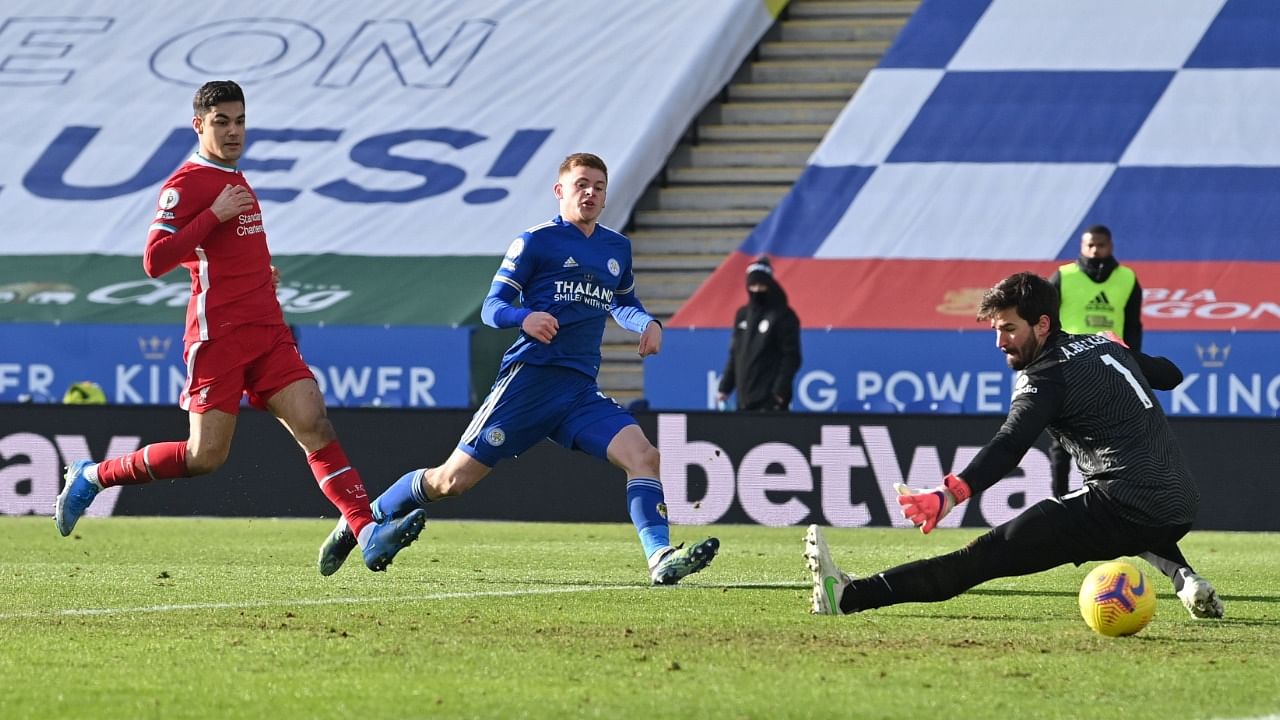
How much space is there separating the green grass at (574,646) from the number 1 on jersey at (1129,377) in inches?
32.4

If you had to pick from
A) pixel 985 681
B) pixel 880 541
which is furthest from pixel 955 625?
pixel 880 541

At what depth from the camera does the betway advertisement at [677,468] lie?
531 inches

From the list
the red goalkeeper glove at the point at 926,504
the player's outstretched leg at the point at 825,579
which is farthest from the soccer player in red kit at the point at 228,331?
the red goalkeeper glove at the point at 926,504

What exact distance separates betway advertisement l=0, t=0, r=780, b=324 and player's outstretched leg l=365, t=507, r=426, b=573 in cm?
1202

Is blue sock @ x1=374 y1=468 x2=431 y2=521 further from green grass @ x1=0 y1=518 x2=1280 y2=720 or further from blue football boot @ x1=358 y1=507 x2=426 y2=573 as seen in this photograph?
blue football boot @ x1=358 y1=507 x2=426 y2=573

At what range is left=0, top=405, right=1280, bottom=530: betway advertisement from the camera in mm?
13500

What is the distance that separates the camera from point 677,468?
1404 cm

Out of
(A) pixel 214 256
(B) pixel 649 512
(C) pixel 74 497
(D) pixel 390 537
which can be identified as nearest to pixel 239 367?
(A) pixel 214 256

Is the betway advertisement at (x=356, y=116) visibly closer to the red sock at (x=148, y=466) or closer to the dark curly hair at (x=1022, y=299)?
the red sock at (x=148, y=466)

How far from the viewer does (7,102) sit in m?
24.0

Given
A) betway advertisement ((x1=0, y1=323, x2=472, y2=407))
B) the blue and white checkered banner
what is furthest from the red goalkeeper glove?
the blue and white checkered banner

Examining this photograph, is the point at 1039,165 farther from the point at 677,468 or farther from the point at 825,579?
the point at 825,579

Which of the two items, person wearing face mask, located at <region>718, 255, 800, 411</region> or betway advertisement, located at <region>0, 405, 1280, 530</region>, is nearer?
betway advertisement, located at <region>0, 405, 1280, 530</region>

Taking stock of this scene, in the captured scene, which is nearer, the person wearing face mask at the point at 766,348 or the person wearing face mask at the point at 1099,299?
the person wearing face mask at the point at 1099,299
